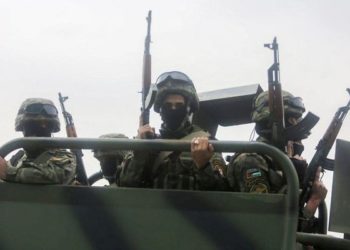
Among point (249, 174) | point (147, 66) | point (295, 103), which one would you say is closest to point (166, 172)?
point (249, 174)

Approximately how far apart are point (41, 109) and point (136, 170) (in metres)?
1.82

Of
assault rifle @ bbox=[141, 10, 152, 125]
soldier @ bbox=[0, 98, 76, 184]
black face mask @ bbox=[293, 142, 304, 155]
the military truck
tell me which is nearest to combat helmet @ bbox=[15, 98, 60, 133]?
soldier @ bbox=[0, 98, 76, 184]

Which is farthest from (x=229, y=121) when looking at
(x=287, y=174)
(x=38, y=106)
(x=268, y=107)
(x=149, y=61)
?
(x=287, y=174)

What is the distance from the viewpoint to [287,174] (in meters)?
2.67

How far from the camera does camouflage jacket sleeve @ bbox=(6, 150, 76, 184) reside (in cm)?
325

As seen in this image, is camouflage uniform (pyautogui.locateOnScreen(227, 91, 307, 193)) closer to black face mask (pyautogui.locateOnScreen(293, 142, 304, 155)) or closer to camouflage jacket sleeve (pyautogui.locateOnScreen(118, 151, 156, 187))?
black face mask (pyautogui.locateOnScreen(293, 142, 304, 155))

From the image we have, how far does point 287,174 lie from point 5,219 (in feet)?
3.81

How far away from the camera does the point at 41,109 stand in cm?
523

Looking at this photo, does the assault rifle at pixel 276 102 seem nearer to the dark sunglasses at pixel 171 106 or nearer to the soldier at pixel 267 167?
the soldier at pixel 267 167

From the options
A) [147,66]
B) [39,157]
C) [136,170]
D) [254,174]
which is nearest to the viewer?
[136,170]

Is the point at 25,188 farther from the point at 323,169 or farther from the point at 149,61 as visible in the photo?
the point at 149,61

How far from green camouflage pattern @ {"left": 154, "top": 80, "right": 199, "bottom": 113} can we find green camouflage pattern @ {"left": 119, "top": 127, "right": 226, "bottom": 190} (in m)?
0.48

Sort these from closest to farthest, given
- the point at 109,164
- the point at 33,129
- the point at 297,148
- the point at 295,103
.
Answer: the point at 297,148 < the point at 295,103 < the point at 33,129 < the point at 109,164

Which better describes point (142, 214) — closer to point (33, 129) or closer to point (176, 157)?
point (176, 157)
